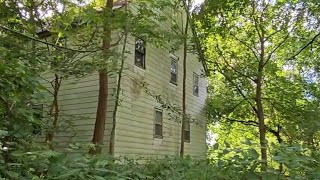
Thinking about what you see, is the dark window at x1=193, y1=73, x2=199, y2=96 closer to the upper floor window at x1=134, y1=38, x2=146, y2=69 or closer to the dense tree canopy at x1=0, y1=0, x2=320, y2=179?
the dense tree canopy at x1=0, y1=0, x2=320, y2=179

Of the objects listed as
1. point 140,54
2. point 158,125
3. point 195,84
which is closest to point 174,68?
point 195,84

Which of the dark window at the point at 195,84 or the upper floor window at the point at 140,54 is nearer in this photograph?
the upper floor window at the point at 140,54

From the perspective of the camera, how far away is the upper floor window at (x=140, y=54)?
1138cm

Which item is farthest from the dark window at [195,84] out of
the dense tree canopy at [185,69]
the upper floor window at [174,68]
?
the upper floor window at [174,68]

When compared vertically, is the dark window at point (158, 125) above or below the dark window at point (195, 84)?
below

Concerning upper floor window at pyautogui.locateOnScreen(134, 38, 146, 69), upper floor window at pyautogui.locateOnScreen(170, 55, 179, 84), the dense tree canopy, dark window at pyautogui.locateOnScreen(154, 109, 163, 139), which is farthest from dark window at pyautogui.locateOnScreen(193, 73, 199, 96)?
upper floor window at pyautogui.locateOnScreen(134, 38, 146, 69)

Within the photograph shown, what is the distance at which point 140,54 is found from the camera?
11797 millimetres

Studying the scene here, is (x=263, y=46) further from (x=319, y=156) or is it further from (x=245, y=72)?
(x=319, y=156)

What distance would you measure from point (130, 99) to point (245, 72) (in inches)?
243

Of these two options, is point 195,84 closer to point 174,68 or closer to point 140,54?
point 174,68

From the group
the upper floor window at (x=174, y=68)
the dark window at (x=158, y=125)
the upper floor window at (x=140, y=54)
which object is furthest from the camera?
the upper floor window at (x=174, y=68)

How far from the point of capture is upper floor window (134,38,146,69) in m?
11.4

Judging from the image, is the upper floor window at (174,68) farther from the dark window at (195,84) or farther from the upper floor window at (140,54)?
the upper floor window at (140,54)

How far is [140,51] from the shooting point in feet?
38.3
